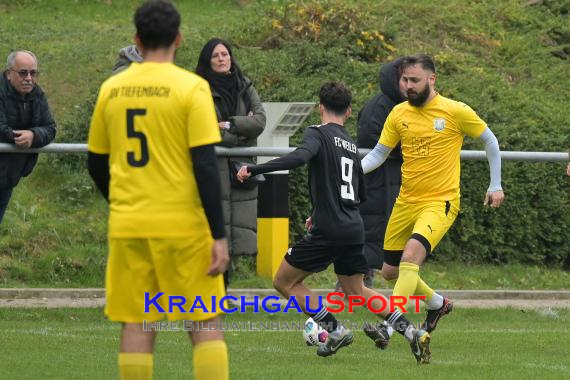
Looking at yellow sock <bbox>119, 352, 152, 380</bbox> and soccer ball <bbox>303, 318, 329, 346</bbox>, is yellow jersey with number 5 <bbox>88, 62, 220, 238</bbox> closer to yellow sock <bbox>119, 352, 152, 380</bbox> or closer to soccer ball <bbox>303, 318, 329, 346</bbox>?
yellow sock <bbox>119, 352, 152, 380</bbox>

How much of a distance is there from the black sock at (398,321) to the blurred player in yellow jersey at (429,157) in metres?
0.22

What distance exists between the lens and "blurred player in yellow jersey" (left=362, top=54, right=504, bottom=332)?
9.93 metres

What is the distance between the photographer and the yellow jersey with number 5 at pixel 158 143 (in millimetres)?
6211

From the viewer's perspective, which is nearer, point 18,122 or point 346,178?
point 346,178

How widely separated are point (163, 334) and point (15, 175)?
194 centimetres

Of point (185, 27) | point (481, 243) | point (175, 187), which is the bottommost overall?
point (481, 243)

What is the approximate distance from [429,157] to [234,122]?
203cm

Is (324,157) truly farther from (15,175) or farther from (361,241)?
(15,175)

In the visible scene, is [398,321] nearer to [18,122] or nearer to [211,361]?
[211,361]

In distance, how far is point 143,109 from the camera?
246 inches

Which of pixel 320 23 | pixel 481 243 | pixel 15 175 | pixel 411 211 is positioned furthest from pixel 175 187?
pixel 320 23

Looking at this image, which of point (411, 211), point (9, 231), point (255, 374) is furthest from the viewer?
point (9, 231)

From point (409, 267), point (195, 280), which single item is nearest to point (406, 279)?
point (409, 267)

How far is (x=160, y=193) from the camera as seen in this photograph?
630 cm
